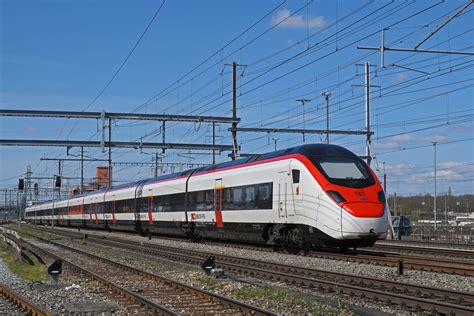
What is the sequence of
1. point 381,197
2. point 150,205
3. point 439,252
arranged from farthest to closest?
point 150,205 → point 439,252 → point 381,197

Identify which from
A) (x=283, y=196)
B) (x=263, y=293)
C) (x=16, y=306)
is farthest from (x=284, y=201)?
(x=16, y=306)

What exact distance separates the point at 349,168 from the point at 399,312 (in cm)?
1013

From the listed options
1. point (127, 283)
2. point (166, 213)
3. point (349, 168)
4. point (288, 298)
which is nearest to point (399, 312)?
point (288, 298)

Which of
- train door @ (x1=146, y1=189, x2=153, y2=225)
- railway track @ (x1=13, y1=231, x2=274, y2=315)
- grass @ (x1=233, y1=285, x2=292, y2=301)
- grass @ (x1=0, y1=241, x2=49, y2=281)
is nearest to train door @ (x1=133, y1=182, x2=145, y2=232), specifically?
train door @ (x1=146, y1=189, x2=153, y2=225)

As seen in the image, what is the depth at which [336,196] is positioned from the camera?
1888 centimetres

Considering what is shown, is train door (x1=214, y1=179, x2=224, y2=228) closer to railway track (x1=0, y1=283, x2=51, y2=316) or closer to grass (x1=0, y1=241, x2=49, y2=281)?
grass (x1=0, y1=241, x2=49, y2=281)

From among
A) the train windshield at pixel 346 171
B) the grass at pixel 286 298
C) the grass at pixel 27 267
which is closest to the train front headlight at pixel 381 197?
the train windshield at pixel 346 171

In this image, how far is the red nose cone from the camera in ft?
61.0

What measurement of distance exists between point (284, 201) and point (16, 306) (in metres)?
11.2

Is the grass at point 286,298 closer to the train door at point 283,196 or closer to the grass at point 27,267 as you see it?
the grass at point 27,267

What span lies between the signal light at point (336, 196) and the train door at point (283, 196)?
7.25ft

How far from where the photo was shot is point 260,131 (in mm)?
41188

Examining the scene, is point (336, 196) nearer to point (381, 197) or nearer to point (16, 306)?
point (381, 197)

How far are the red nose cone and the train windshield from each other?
28.2 inches
